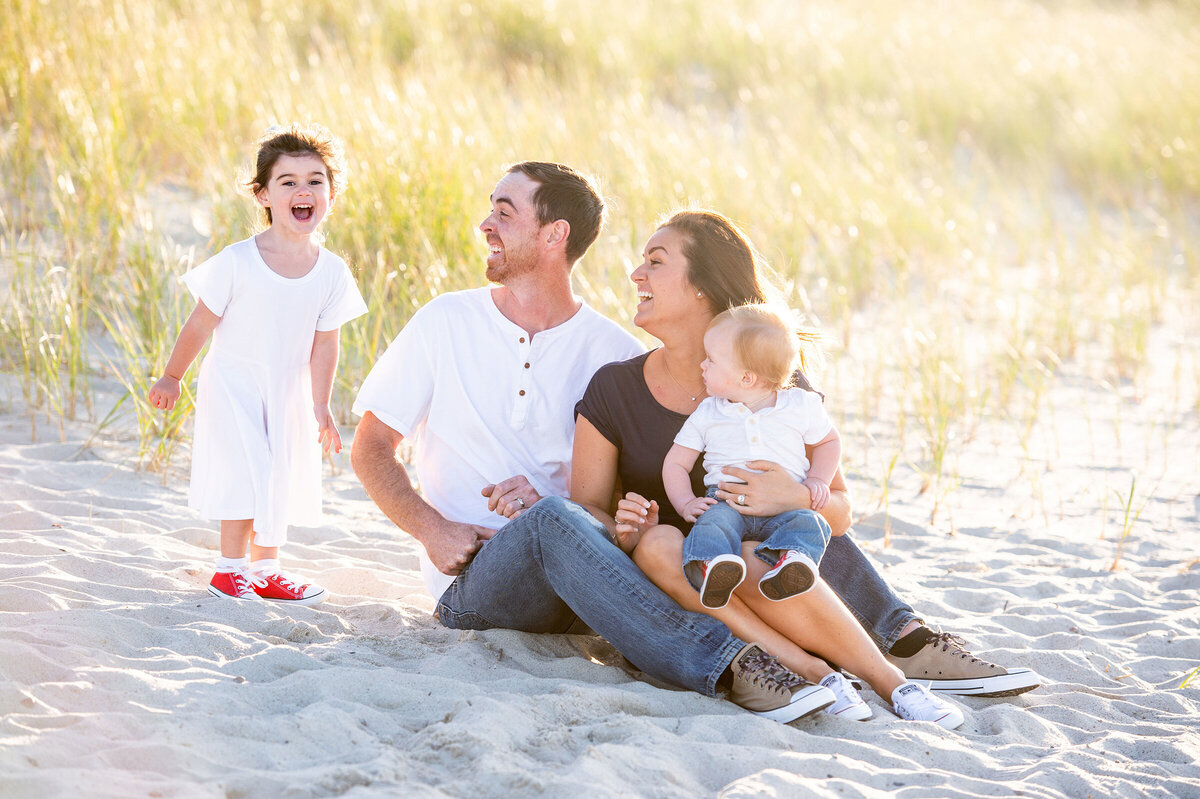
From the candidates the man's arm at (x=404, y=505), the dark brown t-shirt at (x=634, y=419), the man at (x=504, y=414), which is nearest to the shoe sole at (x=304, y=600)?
the man at (x=504, y=414)

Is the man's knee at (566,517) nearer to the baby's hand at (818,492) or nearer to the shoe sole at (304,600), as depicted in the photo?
the baby's hand at (818,492)

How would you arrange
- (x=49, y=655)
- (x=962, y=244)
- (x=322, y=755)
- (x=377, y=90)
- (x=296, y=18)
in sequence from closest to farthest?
1. (x=322, y=755)
2. (x=49, y=655)
3. (x=377, y=90)
4. (x=962, y=244)
5. (x=296, y=18)

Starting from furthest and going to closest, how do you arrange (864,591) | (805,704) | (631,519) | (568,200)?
(568,200) → (864,591) → (631,519) → (805,704)

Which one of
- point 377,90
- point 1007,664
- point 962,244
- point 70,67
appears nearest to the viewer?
point 1007,664

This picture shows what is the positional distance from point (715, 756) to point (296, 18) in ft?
28.6

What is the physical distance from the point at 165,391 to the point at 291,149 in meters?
0.83

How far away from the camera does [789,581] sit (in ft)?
8.98

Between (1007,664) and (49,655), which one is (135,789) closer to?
(49,655)

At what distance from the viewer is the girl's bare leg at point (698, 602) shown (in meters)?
2.82

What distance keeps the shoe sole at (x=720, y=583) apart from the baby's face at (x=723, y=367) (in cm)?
56

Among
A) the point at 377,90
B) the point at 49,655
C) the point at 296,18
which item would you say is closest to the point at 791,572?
the point at 49,655

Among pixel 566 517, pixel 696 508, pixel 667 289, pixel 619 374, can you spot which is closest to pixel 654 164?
pixel 667 289

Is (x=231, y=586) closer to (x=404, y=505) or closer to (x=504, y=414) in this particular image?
(x=404, y=505)

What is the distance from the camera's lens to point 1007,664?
11.2 ft
